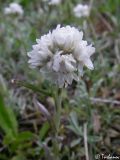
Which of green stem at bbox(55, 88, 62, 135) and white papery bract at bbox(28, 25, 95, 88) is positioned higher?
white papery bract at bbox(28, 25, 95, 88)

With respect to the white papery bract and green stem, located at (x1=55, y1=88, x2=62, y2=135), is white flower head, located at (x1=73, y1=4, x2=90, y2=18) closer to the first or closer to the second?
green stem, located at (x1=55, y1=88, x2=62, y2=135)

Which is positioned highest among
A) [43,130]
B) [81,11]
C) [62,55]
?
[81,11]

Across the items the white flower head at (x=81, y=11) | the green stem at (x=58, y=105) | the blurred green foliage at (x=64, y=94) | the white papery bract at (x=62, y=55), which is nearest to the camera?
the white papery bract at (x=62, y=55)

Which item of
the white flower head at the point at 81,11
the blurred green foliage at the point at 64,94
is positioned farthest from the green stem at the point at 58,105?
the white flower head at the point at 81,11

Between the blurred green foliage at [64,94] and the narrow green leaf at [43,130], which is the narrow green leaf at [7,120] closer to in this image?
the blurred green foliage at [64,94]

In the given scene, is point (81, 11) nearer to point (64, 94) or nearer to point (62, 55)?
point (64, 94)

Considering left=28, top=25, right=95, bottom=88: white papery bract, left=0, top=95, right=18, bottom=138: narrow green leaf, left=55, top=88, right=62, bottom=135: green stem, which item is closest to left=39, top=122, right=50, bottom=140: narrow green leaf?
left=0, top=95, right=18, bottom=138: narrow green leaf

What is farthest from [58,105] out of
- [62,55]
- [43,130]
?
[43,130]

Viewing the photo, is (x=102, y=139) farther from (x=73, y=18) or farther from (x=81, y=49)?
(x=73, y=18)
